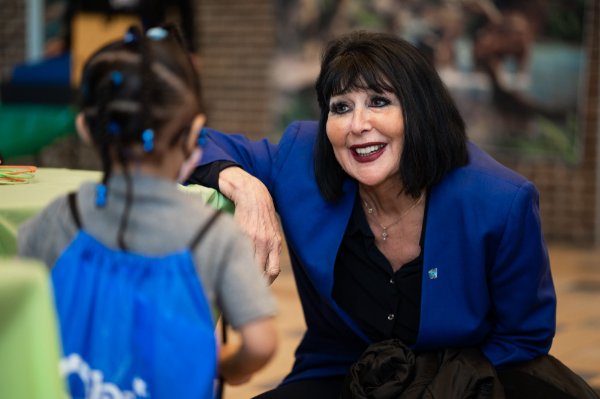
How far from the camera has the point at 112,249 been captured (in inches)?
61.7

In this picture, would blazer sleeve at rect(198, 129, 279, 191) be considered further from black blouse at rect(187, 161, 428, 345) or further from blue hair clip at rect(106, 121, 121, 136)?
blue hair clip at rect(106, 121, 121, 136)

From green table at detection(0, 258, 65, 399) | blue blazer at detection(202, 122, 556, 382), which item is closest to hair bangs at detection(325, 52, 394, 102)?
blue blazer at detection(202, 122, 556, 382)

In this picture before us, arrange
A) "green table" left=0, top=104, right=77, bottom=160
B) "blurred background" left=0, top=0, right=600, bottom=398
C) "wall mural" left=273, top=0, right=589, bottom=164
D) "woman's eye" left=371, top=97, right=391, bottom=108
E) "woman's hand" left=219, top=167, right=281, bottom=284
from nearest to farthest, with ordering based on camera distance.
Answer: "woman's hand" left=219, top=167, right=281, bottom=284
"woman's eye" left=371, top=97, right=391, bottom=108
"green table" left=0, top=104, right=77, bottom=160
"blurred background" left=0, top=0, right=600, bottom=398
"wall mural" left=273, top=0, right=589, bottom=164

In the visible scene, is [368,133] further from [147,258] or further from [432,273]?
[147,258]

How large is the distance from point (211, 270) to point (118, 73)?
32cm

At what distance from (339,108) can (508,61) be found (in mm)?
5313

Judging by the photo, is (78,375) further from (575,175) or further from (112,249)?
(575,175)

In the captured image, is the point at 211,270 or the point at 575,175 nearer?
the point at 211,270

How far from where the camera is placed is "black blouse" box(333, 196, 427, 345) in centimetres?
255

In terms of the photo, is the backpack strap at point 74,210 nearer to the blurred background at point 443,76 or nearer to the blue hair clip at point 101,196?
the blue hair clip at point 101,196

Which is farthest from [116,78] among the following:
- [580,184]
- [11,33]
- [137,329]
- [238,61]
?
[11,33]

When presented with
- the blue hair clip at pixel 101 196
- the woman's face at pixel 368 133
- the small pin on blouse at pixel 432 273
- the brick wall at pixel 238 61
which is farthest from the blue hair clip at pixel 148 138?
the brick wall at pixel 238 61

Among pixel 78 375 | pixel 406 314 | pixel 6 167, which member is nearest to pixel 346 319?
pixel 406 314

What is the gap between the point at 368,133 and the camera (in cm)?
245
